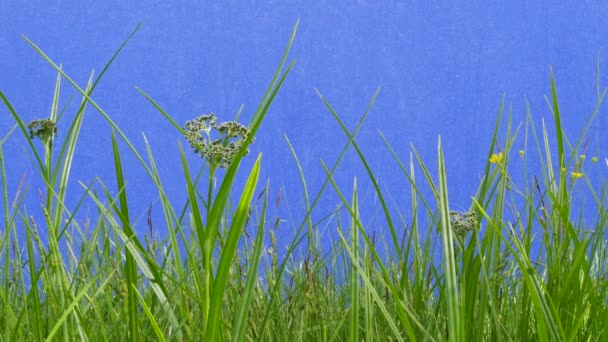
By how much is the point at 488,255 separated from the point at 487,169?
131 millimetres

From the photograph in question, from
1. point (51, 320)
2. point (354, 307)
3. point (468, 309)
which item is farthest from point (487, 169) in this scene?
point (51, 320)

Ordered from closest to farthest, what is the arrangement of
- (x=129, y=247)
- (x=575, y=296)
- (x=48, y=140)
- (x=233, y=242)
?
(x=233, y=242) < (x=129, y=247) < (x=48, y=140) < (x=575, y=296)

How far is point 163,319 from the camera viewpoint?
149cm

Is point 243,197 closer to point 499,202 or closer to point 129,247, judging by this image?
point 129,247

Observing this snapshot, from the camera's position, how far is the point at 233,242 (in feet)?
2.53

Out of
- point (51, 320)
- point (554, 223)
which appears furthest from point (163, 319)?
point (554, 223)

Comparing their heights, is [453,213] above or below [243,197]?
above

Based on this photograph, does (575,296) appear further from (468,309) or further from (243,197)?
(243,197)

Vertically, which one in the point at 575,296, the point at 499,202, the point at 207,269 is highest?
the point at 499,202

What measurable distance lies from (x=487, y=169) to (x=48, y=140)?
64 centimetres

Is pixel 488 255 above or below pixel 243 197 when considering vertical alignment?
above

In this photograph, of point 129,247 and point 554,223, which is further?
point 554,223

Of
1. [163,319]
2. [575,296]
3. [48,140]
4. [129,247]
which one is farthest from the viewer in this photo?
[163,319]

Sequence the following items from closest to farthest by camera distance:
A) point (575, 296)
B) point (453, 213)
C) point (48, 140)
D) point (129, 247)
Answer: point (129, 247), point (48, 140), point (453, 213), point (575, 296)
